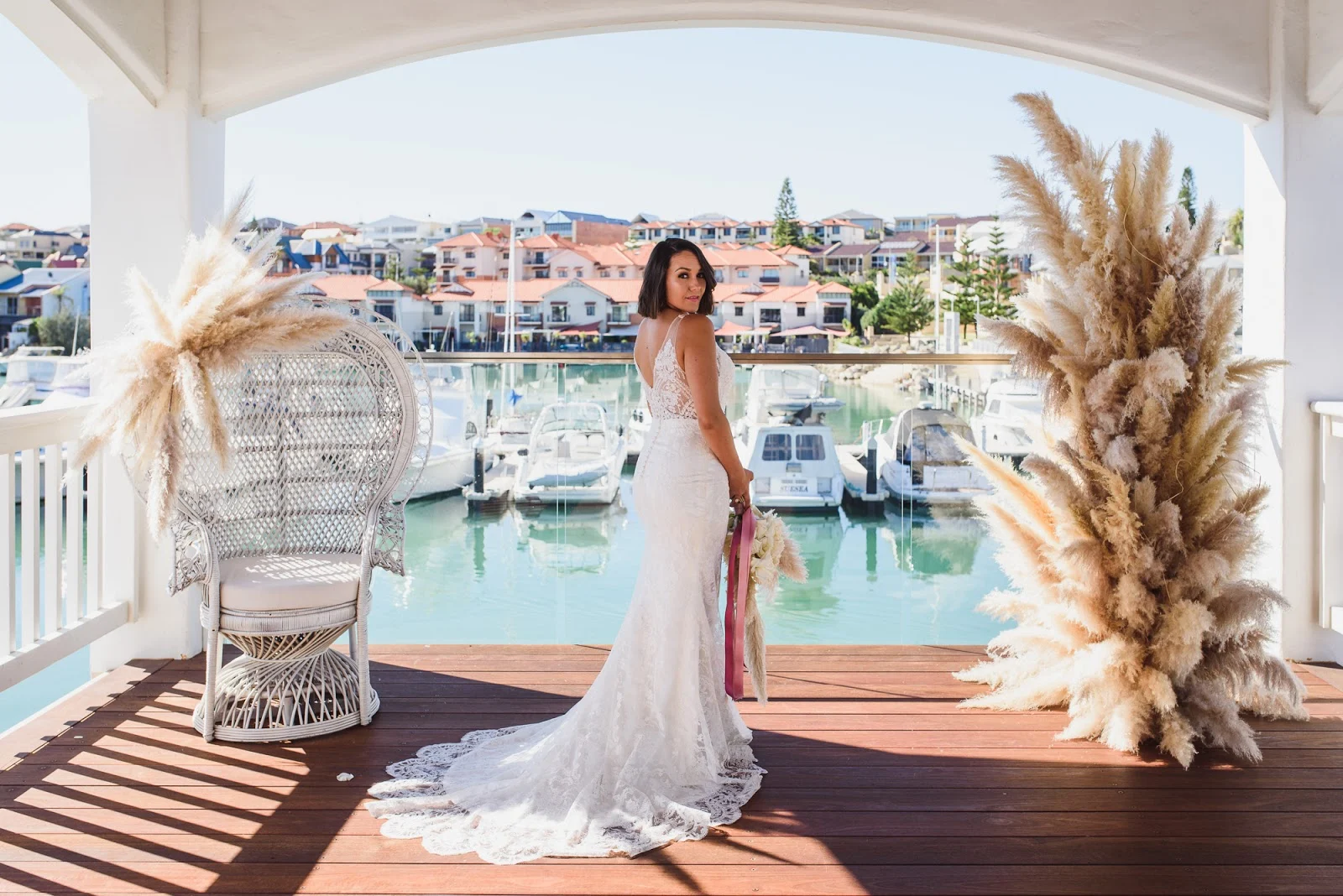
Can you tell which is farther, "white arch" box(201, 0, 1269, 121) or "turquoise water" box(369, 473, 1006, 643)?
"turquoise water" box(369, 473, 1006, 643)

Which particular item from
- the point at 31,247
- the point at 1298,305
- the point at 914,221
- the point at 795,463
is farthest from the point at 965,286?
the point at 31,247

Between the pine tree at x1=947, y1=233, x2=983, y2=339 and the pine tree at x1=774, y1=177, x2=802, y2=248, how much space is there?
0.98 m

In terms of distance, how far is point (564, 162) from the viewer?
19172mm

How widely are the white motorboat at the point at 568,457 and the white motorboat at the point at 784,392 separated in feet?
2.18

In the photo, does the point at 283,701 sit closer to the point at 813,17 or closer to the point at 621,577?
the point at 621,577

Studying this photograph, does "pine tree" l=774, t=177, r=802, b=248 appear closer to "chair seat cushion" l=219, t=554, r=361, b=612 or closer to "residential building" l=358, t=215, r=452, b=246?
"residential building" l=358, t=215, r=452, b=246

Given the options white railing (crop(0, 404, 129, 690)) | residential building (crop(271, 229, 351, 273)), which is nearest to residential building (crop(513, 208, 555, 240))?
residential building (crop(271, 229, 351, 273))

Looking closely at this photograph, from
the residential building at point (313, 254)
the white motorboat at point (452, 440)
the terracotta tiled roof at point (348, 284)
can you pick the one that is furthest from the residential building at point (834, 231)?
the residential building at point (313, 254)

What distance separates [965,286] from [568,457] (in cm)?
207

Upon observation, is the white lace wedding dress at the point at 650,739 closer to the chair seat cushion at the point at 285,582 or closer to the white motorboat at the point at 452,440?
the chair seat cushion at the point at 285,582

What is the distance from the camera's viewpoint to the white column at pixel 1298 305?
4.14 m

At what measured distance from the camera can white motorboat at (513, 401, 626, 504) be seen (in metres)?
4.69

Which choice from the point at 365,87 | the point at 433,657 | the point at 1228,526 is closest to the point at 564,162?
the point at 365,87

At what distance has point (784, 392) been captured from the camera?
15.7 ft
